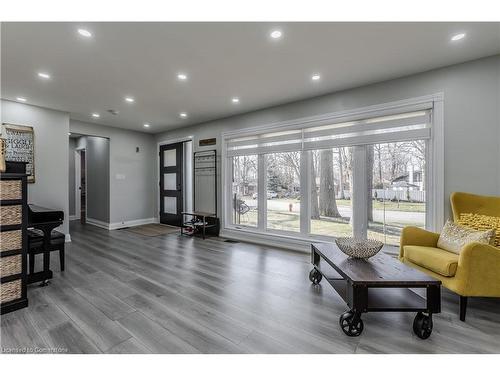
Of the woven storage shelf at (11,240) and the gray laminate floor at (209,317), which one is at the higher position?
the woven storage shelf at (11,240)

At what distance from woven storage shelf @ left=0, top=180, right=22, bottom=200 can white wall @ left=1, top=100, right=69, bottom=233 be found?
261cm

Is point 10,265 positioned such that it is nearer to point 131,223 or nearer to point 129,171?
point 131,223

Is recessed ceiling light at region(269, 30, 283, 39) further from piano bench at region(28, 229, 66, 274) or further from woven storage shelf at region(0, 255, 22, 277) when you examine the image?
piano bench at region(28, 229, 66, 274)

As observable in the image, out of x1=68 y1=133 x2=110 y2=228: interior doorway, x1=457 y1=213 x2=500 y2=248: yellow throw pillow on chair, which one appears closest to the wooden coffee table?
x1=457 y1=213 x2=500 y2=248: yellow throw pillow on chair

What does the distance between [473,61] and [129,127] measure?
645cm

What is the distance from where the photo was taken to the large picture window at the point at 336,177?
10.5 ft

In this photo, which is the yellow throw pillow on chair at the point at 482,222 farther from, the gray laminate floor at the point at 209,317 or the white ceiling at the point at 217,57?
the white ceiling at the point at 217,57

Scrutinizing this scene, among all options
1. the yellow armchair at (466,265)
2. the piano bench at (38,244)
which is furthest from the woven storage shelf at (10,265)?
the yellow armchair at (466,265)

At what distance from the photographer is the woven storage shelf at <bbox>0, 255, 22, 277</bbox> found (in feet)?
6.77

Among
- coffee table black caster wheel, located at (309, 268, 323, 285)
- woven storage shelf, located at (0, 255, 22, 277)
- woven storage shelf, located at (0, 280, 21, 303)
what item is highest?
woven storage shelf, located at (0, 255, 22, 277)

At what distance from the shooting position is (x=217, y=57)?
2.62 meters

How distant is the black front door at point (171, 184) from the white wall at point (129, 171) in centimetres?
35
